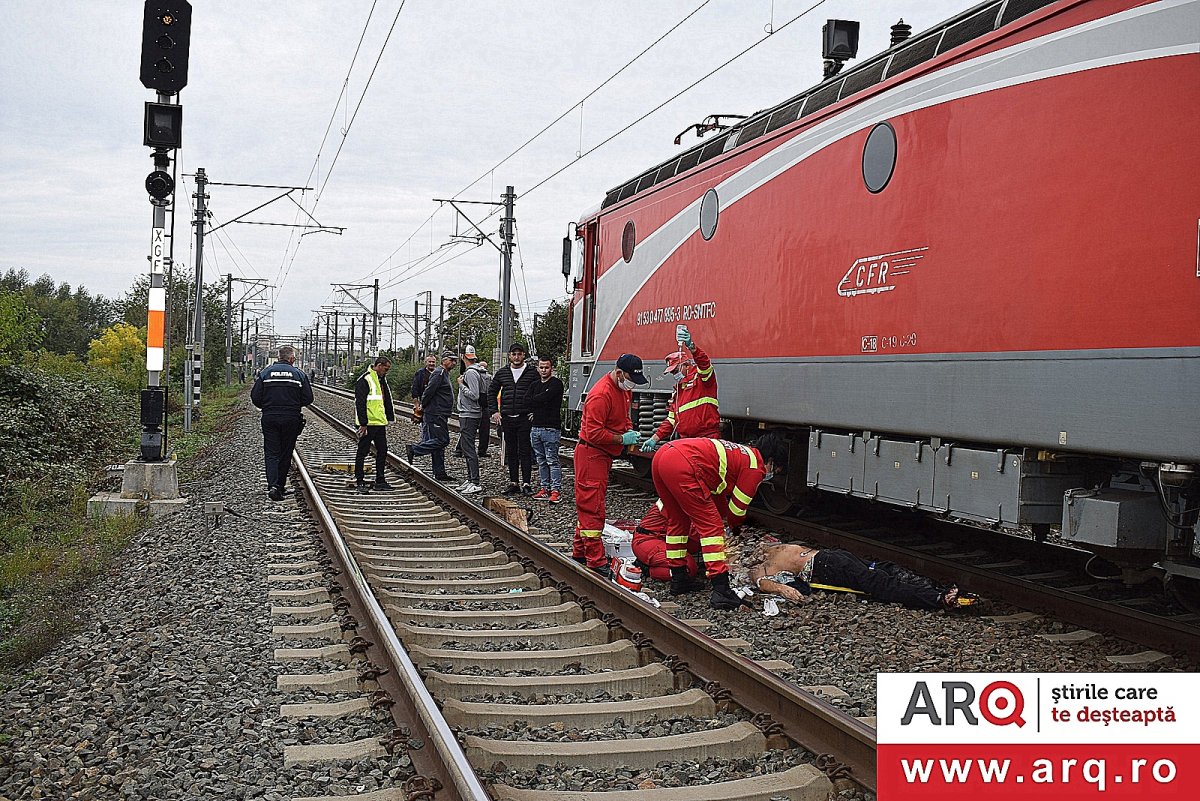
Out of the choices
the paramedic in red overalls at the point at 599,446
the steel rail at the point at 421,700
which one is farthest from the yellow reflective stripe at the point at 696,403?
the steel rail at the point at 421,700

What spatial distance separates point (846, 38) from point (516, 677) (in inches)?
332

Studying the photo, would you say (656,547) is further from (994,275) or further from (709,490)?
(994,275)

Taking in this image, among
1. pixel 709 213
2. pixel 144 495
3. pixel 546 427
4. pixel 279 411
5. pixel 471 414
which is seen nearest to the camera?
pixel 709 213

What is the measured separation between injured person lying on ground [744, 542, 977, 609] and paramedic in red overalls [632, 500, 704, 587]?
0.47m

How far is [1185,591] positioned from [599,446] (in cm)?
425

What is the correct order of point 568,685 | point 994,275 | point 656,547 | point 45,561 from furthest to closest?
1. point 45,561
2. point 656,547
3. point 994,275
4. point 568,685

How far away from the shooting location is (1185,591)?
7.51 meters

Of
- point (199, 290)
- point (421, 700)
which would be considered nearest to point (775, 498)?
point (421, 700)

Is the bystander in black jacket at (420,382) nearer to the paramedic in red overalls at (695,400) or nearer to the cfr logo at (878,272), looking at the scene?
the paramedic in red overalls at (695,400)

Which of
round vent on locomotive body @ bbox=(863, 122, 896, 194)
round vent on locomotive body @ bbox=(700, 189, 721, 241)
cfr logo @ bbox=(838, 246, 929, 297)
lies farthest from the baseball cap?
round vent on locomotive body @ bbox=(700, 189, 721, 241)

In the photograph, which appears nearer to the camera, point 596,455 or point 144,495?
point 596,455

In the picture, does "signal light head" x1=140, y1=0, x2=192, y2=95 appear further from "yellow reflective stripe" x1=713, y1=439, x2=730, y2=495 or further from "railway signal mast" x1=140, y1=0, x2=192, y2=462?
"yellow reflective stripe" x1=713, y1=439, x2=730, y2=495

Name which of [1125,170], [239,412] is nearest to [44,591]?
[1125,170]

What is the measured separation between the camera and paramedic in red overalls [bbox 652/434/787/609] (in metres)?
7.55
